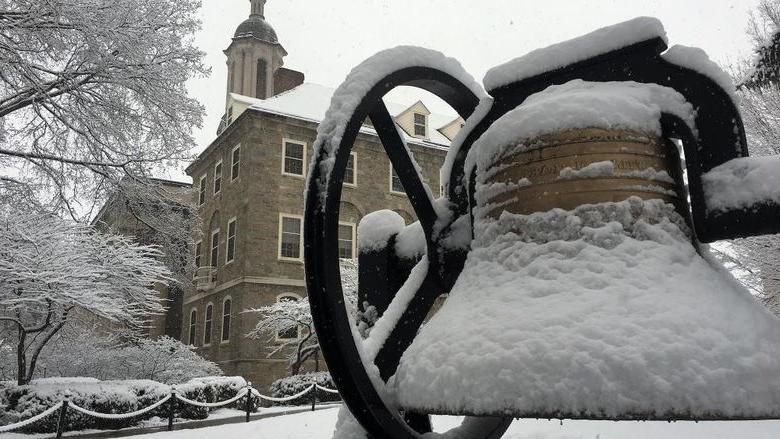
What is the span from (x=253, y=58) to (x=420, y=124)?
69.7 ft

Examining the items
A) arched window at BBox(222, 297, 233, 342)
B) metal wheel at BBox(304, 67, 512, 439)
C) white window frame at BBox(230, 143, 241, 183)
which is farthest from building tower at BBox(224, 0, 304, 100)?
metal wheel at BBox(304, 67, 512, 439)

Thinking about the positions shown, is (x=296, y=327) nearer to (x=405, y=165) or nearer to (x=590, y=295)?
(x=405, y=165)

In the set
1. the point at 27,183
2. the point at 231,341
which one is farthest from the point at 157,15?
the point at 231,341

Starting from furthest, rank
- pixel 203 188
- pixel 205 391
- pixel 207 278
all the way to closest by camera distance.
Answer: pixel 203 188
pixel 207 278
pixel 205 391

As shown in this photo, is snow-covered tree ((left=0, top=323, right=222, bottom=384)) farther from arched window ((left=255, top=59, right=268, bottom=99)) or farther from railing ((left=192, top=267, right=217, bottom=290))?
arched window ((left=255, top=59, right=268, bottom=99))

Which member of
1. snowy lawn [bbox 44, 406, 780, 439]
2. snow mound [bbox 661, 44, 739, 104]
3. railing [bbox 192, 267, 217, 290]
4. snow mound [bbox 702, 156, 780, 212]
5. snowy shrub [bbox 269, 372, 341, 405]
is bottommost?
snowy lawn [bbox 44, 406, 780, 439]

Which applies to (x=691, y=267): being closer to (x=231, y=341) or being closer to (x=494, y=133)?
(x=494, y=133)

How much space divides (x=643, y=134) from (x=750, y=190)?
23cm

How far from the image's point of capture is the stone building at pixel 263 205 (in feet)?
74.5

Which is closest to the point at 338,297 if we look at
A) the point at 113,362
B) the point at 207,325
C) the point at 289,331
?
the point at 113,362

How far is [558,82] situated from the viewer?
1468 millimetres

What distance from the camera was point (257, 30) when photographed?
45219mm

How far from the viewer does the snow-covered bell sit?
101cm

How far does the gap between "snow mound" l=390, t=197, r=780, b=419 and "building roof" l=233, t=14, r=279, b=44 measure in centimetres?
4601
